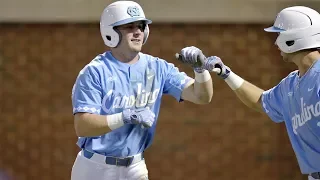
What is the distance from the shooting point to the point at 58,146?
4.79 m

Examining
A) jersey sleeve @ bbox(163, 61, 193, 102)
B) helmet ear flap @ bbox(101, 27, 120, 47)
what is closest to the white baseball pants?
jersey sleeve @ bbox(163, 61, 193, 102)

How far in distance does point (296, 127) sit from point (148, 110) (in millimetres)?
750

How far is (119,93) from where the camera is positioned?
116 inches

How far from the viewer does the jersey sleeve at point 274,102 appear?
298cm

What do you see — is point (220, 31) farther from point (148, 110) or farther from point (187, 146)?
point (148, 110)

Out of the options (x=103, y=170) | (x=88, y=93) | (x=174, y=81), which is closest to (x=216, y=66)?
(x=174, y=81)

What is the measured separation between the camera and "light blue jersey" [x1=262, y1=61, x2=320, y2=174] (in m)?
2.62

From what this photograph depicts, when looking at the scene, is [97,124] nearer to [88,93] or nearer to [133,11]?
[88,93]

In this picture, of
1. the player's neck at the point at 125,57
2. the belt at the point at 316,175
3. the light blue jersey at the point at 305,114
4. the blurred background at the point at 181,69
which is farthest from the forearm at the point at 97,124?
the blurred background at the point at 181,69

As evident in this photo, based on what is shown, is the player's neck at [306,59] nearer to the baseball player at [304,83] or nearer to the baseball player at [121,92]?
the baseball player at [304,83]

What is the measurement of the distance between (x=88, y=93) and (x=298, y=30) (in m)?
1.11

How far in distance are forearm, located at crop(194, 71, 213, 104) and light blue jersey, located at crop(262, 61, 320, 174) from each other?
1.30 ft

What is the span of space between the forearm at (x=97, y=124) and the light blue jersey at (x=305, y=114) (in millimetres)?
870

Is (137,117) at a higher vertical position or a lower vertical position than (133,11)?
lower
